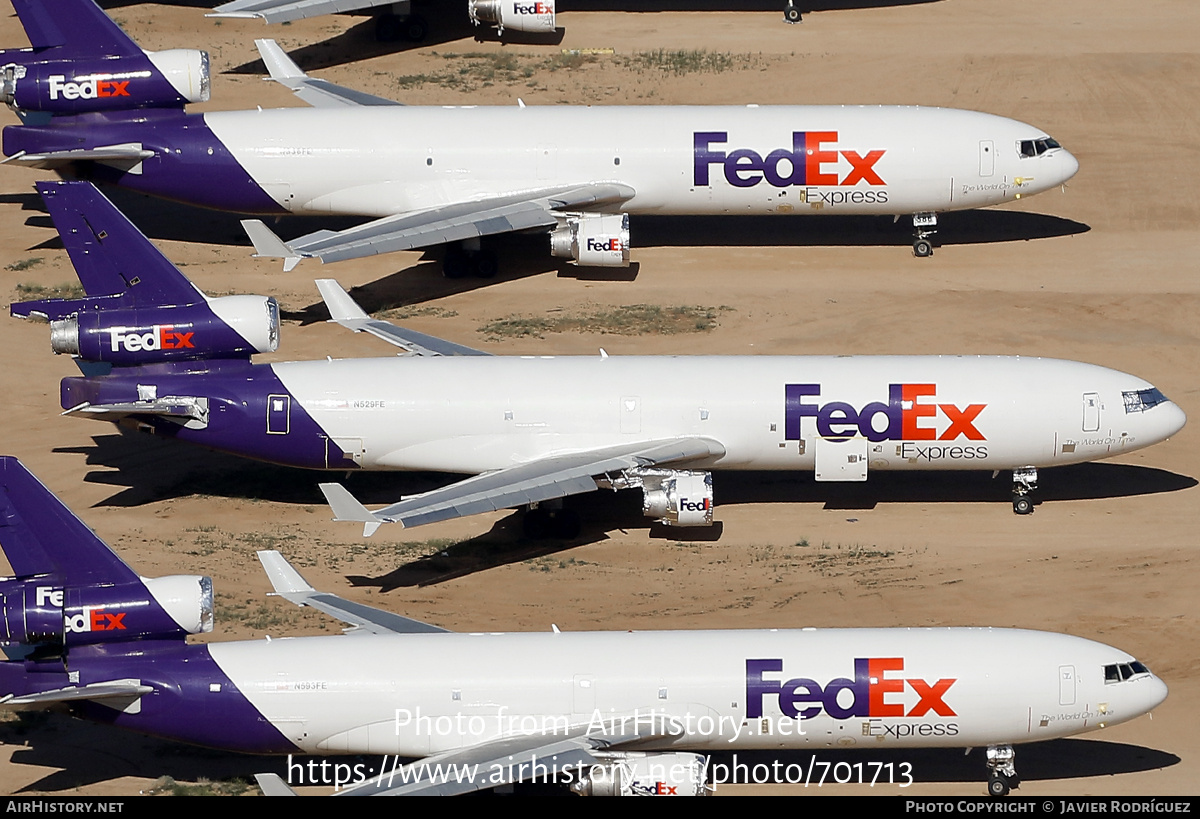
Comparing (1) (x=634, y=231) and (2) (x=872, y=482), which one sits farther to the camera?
(1) (x=634, y=231)

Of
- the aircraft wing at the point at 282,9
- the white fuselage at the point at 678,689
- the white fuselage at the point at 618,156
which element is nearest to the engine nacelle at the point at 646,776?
the white fuselage at the point at 678,689

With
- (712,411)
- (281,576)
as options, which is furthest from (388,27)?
(281,576)

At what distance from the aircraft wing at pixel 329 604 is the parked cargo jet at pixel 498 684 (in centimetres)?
218

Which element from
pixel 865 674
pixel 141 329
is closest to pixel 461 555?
pixel 141 329

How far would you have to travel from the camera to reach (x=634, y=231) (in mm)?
79812

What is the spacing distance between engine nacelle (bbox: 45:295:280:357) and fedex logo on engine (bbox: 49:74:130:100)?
14111mm

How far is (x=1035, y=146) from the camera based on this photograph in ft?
252

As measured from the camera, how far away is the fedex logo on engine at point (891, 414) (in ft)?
207

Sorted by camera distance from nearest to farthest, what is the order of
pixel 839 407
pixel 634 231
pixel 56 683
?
1. pixel 56 683
2. pixel 839 407
3. pixel 634 231

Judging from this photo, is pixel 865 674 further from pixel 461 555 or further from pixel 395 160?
pixel 395 160

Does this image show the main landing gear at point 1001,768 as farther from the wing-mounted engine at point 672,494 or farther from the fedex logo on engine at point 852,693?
the wing-mounted engine at point 672,494

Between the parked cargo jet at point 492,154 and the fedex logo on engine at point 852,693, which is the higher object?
the parked cargo jet at point 492,154

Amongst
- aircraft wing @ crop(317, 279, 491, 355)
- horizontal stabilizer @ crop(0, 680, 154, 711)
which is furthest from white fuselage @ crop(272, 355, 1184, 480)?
Answer: horizontal stabilizer @ crop(0, 680, 154, 711)

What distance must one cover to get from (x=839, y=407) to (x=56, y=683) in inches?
952
